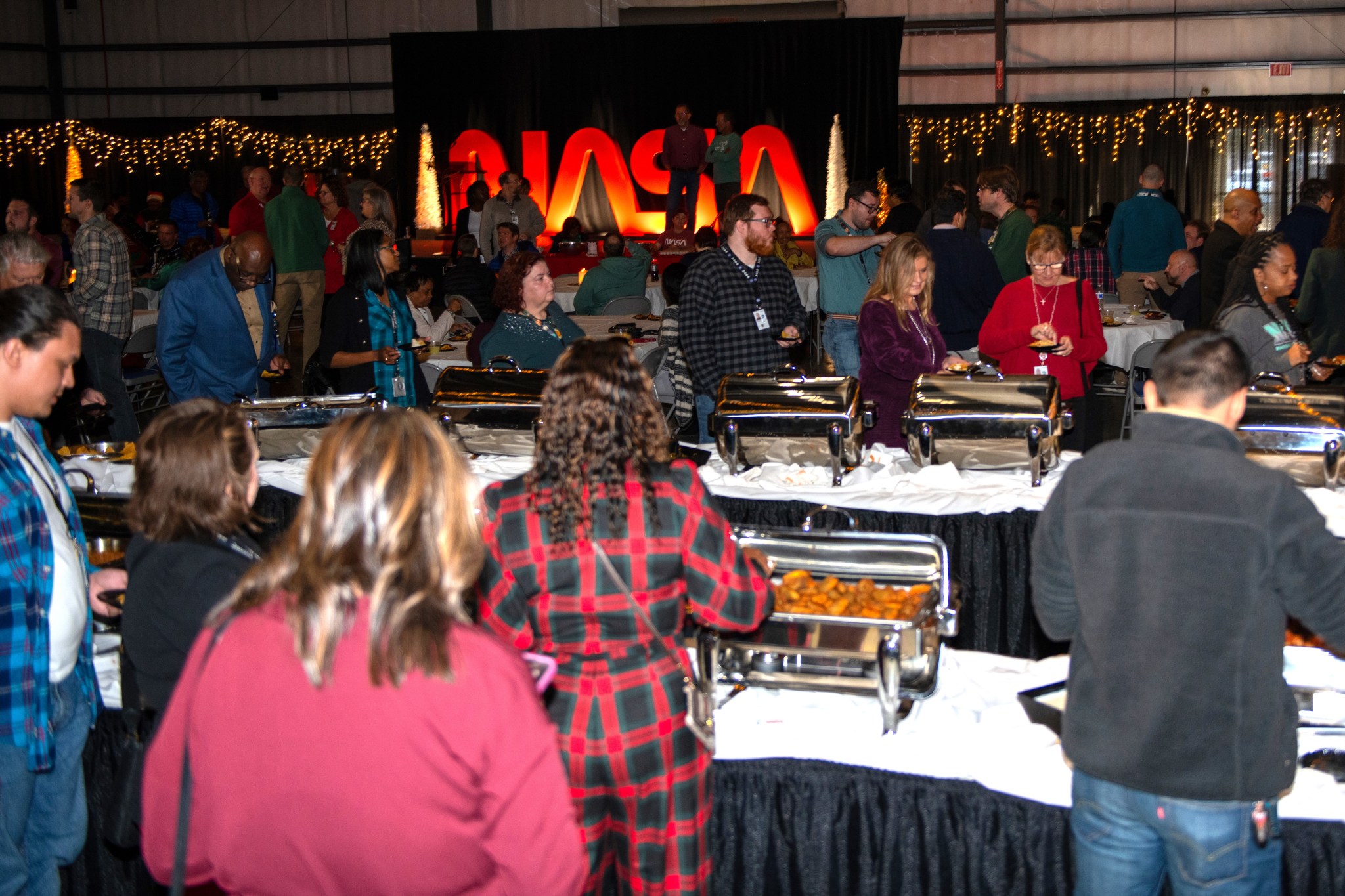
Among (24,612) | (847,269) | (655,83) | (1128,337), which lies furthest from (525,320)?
(655,83)

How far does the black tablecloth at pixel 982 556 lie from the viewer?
10.2ft

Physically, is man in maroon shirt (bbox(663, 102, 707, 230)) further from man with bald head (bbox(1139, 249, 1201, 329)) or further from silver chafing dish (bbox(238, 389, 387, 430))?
silver chafing dish (bbox(238, 389, 387, 430))

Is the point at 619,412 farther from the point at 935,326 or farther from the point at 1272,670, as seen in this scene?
the point at 935,326

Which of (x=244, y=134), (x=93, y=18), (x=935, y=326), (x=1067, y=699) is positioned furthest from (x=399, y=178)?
(x=1067, y=699)

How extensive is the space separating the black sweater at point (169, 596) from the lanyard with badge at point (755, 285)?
2.56 m

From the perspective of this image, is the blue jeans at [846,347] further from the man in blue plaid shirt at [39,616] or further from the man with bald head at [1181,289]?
the man in blue plaid shirt at [39,616]

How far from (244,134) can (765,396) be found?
13030 mm

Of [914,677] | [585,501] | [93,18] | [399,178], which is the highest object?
[93,18]

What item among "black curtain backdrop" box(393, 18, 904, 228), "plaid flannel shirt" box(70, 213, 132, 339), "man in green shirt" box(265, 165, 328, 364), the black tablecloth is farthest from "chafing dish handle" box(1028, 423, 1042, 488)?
"black curtain backdrop" box(393, 18, 904, 228)

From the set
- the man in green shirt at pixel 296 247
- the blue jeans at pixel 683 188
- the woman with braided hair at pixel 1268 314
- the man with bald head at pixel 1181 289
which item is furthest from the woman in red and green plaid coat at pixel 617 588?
the blue jeans at pixel 683 188

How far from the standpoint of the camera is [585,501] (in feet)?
5.38

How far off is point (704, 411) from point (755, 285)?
0.47 m

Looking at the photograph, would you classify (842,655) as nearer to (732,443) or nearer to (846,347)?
(732,443)

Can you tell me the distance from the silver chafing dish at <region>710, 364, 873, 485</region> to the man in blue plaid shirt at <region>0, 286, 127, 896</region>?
1.70 m
